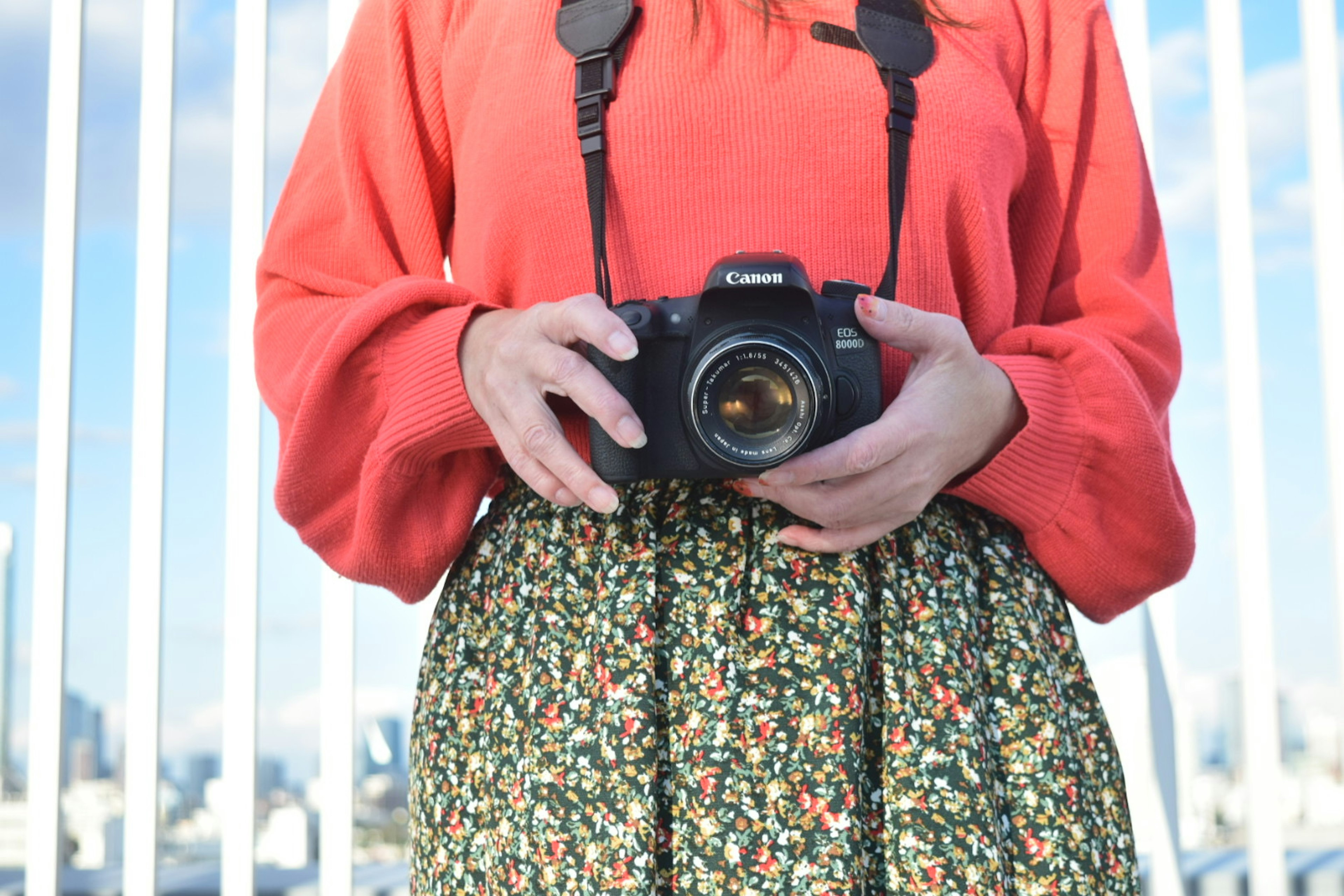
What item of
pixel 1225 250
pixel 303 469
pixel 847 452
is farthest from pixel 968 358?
pixel 1225 250

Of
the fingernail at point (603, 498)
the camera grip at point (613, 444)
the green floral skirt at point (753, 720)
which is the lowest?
the green floral skirt at point (753, 720)

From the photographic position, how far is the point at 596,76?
52 centimetres

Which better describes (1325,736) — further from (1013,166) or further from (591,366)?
(591,366)

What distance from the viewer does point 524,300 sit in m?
0.55

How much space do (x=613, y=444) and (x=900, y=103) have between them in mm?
226

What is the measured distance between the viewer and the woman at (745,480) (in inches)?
17.5

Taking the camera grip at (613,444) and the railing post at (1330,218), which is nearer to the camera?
the camera grip at (613,444)

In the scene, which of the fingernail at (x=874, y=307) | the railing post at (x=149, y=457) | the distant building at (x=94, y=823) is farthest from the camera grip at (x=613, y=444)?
the distant building at (x=94, y=823)

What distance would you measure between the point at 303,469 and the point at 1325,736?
1156 mm

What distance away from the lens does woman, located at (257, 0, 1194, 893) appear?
45 cm

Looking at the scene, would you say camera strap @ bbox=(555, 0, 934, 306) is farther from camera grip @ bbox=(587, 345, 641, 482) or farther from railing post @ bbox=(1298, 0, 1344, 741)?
railing post @ bbox=(1298, 0, 1344, 741)

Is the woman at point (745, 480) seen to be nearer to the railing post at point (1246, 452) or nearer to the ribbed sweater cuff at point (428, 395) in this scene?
the ribbed sweater cuff at point (428, 395)

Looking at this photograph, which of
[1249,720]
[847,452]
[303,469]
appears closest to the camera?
[847,452]

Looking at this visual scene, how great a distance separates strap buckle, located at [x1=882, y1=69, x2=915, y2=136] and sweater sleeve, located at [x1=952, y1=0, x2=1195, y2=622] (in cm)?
12
